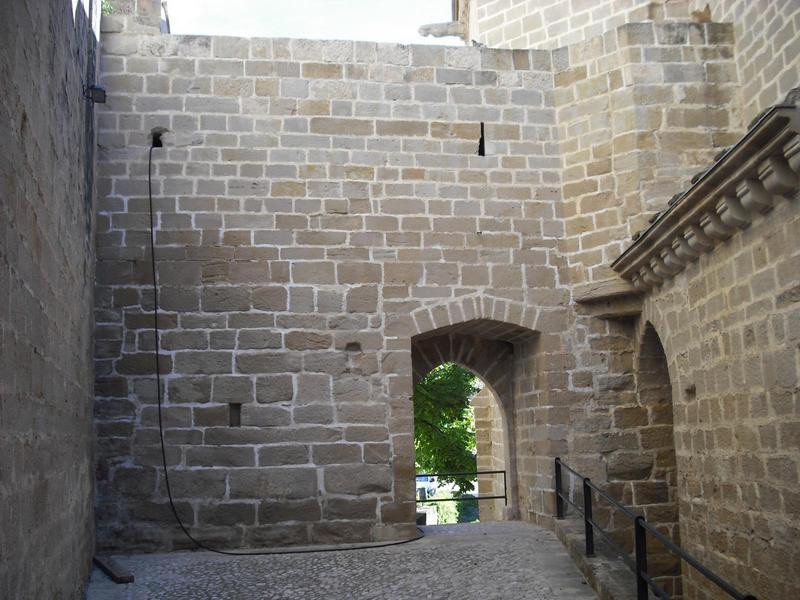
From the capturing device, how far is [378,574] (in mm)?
6309

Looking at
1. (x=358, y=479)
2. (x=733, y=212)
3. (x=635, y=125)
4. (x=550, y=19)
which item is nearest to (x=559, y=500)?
(x=358, y=479)

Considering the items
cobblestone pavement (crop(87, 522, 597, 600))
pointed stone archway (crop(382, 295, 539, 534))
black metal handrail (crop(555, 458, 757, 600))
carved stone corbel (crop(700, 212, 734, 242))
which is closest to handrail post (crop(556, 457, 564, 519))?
black metal handrail (crop(555, 458, 757, 600))

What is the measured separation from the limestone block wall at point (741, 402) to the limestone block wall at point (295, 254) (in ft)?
5.94

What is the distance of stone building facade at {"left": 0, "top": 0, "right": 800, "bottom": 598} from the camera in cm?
736

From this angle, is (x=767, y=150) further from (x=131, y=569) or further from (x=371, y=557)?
(x=131, y=569)

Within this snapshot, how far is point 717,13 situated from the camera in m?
8.77

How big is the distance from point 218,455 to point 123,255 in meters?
1.94

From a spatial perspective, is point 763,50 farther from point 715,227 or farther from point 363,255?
point 363,255

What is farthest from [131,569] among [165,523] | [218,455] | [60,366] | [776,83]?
[776,83]

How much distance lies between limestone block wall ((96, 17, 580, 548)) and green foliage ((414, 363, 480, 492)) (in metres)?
9.94

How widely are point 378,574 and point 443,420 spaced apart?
12.4 metres

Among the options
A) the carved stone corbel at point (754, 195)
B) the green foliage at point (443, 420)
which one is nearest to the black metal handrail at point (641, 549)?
the carved stone corbel at point (754, 195)

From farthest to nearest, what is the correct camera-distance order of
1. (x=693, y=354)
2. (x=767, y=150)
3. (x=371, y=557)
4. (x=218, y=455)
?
(x=218, y=455)
(x=371, y=557)
(x=693, y=354)
(x=767, y=150)

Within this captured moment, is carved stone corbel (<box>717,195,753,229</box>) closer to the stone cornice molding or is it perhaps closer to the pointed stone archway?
the stone cornice molding
